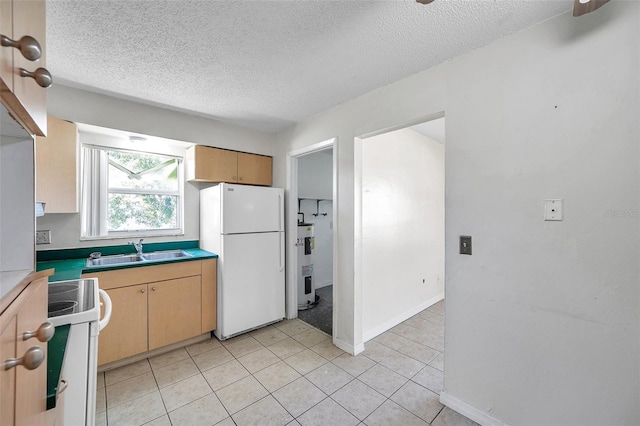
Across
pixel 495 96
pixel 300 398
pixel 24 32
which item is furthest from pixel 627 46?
pixel 300 398

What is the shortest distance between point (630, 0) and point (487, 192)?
1.05m

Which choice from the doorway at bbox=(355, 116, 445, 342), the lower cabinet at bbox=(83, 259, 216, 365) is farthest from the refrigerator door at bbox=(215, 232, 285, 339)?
the doorway at bbox=(355, 116, 445, 342)

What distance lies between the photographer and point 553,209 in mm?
1440

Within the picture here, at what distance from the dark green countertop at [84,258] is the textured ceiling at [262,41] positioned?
148 centimetres

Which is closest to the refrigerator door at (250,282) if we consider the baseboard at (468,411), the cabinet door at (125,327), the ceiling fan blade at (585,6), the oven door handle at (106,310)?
the cabinet door at (125,327)

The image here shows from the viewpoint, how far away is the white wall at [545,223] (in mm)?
1259

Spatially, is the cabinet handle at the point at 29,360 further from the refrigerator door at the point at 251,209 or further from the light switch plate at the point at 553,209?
the refrigerator door at the point at 251,209

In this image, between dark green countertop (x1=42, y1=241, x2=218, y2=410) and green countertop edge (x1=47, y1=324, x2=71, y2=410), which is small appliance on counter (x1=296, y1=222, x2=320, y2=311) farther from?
green countertop edge (x1=47, y1=324, x2=71, y2=410)

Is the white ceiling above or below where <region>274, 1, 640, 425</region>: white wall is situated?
above

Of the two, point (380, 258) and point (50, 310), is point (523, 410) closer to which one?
point (380, 258)

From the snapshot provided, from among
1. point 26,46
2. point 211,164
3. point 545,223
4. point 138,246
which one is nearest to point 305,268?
point 211,164

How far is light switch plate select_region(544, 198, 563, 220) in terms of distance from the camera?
142 cm

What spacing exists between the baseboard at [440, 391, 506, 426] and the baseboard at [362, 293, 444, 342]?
97 centimetres

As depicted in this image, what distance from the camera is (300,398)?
1.90 meters
